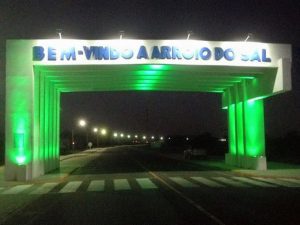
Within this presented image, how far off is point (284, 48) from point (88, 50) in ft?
38.8

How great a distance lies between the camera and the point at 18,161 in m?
29.6

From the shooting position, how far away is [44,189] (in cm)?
2433

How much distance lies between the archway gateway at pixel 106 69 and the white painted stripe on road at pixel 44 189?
3060mm

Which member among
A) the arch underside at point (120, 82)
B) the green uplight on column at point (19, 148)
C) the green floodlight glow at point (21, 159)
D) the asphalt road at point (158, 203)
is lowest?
the asphalt road at point (158, 203)

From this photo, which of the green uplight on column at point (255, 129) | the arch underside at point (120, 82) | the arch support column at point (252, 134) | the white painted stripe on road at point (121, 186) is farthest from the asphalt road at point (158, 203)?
the green uplight on column at point (255, 129)

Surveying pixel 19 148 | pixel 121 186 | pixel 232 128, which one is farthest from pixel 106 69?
pixel 232 128

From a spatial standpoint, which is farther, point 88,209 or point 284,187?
point 284,187

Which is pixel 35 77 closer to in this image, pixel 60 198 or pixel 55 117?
pixel 55 117

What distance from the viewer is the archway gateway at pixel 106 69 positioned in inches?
1185

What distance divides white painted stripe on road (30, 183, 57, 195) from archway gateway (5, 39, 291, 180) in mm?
3060

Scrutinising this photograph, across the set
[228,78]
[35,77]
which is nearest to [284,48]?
[228,78]

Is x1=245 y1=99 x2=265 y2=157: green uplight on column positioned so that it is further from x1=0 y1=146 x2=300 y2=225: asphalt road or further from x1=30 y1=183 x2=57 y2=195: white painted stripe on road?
x1=30 y1=183 x2=57 y2=195: white painted stripe on road

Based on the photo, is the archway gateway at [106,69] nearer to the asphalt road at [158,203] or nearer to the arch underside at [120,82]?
the arch underside at [120,82]

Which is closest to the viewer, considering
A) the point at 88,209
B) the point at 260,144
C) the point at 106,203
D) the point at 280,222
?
the point at 280,222
